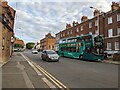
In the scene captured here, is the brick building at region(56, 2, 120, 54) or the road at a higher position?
the brick building at region(56, 2, 120, 54)

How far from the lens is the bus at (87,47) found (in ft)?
98.9

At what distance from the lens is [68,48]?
129ft

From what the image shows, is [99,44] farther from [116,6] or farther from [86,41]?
[116,6]

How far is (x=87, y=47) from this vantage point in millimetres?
31203

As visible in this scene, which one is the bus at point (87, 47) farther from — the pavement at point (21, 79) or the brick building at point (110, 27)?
the pavement at point (21, 79)

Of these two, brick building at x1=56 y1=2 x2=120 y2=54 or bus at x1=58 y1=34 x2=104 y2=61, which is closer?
bus at x1=58 y1=34 x2=104 y2=61

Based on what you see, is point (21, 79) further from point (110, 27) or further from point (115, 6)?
point (115, 6)

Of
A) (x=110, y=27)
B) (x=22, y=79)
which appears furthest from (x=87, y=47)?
(x=22, y=79)

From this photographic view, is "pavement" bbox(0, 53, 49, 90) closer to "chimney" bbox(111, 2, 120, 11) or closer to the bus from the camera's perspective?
the bus

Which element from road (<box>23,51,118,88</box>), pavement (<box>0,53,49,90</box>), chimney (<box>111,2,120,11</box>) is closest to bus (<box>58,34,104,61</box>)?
road (<box>23,51,118,88</box>)

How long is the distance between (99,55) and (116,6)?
17650 mm

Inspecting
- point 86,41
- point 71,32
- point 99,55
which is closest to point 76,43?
point 86,41

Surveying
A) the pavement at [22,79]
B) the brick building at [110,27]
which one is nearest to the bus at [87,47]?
the brick building at [110,27]

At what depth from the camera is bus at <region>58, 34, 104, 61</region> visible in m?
30.1
